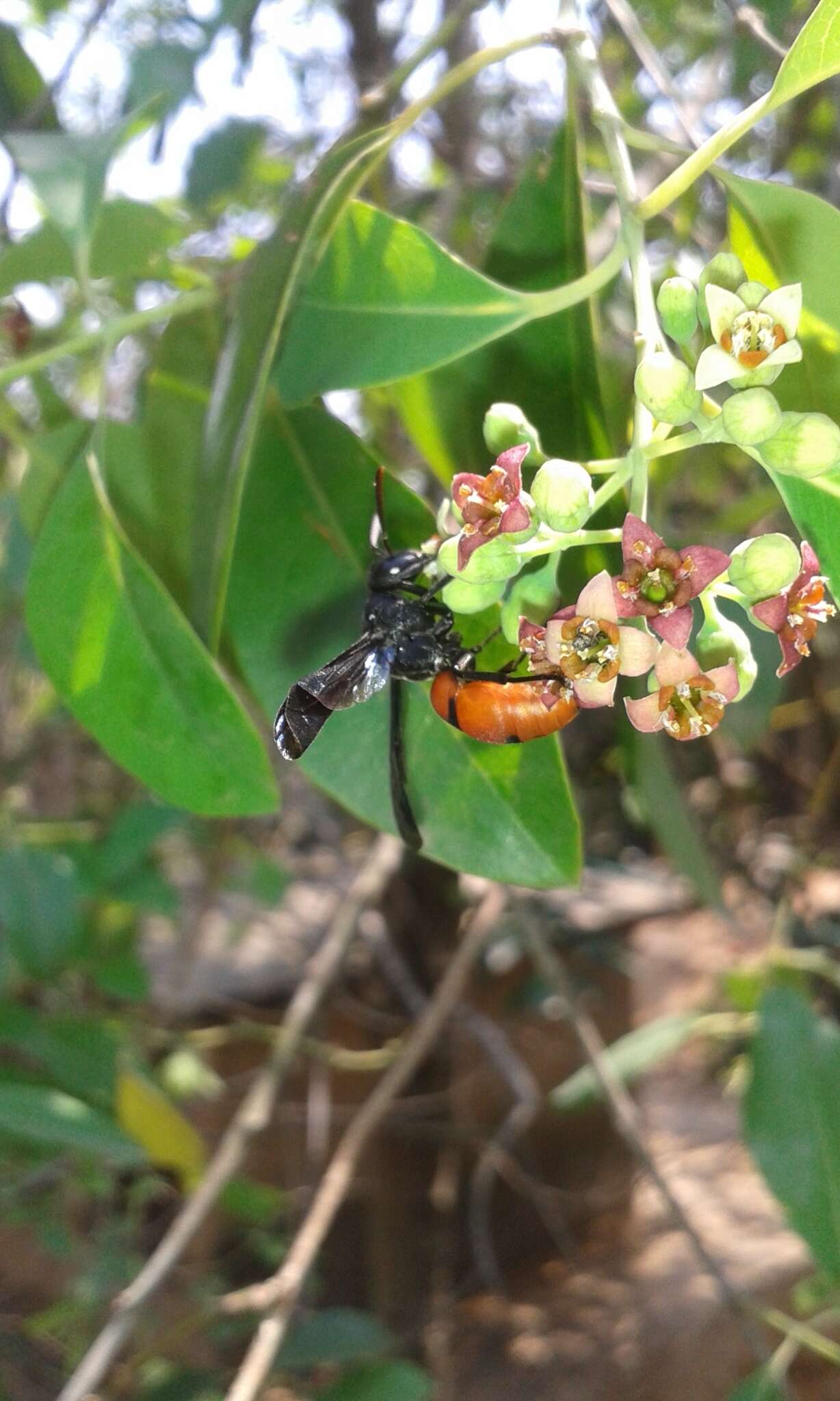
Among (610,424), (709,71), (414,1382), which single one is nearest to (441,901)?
(414,1382)

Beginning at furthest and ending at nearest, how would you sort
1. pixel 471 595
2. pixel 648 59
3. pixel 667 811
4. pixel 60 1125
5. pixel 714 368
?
pixel 60 1125
pixel 667 811
pixel 648 59
pixel 471 595
pixel 714 368

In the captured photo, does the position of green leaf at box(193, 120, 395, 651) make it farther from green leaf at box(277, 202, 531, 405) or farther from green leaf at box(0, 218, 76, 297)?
green leaf at box(0, 218, 76, 297)

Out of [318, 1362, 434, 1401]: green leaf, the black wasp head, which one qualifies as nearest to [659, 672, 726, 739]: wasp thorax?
the black wasp head

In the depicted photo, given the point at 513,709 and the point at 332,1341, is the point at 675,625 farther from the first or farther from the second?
the point at 332,1341

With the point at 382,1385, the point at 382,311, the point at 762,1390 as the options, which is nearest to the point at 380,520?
the point at 382,311

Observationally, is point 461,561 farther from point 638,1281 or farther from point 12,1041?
point 638,1281

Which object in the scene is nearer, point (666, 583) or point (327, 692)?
point (666, 583)

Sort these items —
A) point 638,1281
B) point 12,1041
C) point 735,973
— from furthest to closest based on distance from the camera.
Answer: point 638,1281 → point 735,973 → point 12,1041
